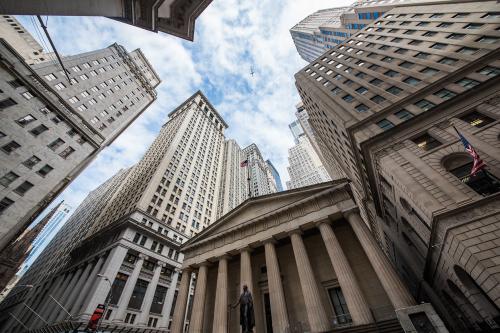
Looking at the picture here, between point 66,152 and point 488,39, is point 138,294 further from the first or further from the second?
point 488,39

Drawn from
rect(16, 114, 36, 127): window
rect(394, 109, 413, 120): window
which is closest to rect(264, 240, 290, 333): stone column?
rect(394, 109, 413, 120): window

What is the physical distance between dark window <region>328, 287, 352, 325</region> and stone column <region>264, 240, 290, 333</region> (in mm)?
4061

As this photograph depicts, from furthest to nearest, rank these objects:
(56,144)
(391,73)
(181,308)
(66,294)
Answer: (66,294)
(56,144)
(391,73)
(181,308)

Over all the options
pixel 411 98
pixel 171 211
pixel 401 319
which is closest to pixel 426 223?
pixel 401 319

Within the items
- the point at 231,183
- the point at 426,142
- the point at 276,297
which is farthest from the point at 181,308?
the point at 231,183

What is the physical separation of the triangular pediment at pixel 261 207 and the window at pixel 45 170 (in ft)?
80.7

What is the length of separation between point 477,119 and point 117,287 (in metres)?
46.3

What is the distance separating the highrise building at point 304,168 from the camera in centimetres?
11430

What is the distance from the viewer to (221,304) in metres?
→ 19.3

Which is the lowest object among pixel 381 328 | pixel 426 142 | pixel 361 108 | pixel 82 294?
pixel 381 328

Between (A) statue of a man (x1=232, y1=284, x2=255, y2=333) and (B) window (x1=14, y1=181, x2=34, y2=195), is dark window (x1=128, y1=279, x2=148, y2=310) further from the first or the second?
(A) statue of a man (x1=232, y1=284, x2=255, y2=333)

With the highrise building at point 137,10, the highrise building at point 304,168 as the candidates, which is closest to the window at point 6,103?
the highrise building at point 137,10

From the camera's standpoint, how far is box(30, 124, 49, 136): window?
3142 cm

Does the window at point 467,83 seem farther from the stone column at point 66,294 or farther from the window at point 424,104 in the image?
the stone column at point 66,294
